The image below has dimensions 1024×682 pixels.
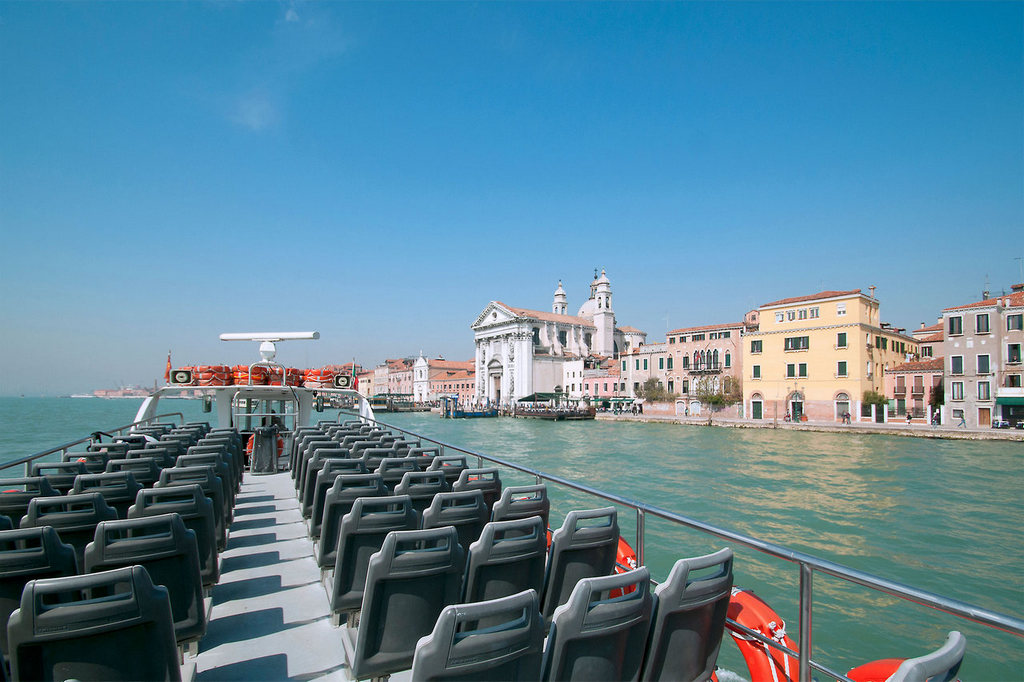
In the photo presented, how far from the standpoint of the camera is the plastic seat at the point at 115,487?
3873 millimetres

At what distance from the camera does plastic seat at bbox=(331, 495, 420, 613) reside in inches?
117

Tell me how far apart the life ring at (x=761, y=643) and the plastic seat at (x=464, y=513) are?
1.57 metres

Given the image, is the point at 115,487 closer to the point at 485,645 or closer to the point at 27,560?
the point at 27,560

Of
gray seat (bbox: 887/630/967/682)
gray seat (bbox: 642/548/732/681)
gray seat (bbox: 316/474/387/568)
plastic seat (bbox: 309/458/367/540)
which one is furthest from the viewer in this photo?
plastic seat (bbox: 309/458/367/540)

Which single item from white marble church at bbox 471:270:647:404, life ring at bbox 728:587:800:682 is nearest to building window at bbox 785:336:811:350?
white marble church at bbox 471:270:647:404

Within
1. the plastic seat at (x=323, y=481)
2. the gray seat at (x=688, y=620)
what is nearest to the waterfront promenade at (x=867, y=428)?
the gray seat at (x=688, y=620)

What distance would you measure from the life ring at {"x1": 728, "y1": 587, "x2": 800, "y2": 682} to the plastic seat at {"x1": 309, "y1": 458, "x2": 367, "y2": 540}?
9.98ft

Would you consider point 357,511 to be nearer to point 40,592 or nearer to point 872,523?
point 40,592

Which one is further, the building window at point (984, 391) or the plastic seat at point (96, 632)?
the building window at point (984, 391)

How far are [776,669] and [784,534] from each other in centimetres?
1037

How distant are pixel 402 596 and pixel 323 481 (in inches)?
85.9

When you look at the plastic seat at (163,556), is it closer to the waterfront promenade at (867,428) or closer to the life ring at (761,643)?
the life ring at (761,643)

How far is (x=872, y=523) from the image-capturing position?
13758 mm

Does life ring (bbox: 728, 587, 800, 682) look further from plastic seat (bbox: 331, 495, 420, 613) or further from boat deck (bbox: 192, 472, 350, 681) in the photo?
boat deck (bbox: 192, 472, 350, 681)
